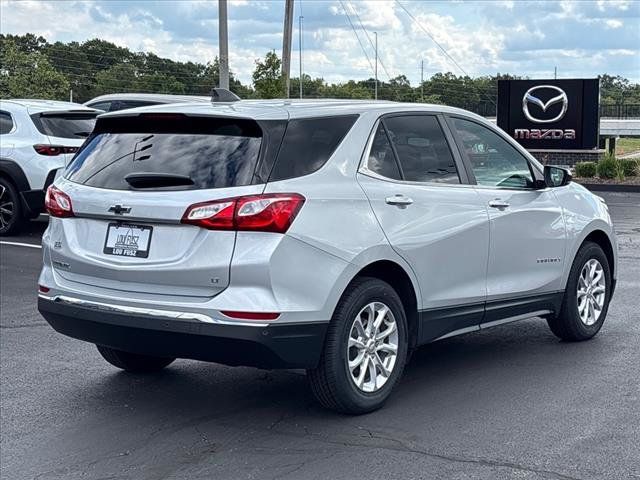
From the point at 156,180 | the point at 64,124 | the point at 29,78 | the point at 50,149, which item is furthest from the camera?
the point at 29,78

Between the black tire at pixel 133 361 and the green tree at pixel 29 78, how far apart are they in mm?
41780

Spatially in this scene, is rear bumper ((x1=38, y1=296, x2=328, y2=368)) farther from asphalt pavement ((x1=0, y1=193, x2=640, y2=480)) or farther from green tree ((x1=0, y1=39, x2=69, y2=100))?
green tree ((x1=0, y1=39, x2=69, y2=100))

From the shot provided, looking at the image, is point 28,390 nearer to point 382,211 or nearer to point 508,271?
point 382,211

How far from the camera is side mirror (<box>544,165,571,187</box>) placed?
24.0 ft

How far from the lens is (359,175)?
230 inches

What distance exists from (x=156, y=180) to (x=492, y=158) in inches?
101

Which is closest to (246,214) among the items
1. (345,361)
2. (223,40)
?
(345,361)

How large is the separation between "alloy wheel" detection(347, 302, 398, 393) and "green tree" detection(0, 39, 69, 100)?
43074 mm

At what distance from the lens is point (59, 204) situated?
6.00 m

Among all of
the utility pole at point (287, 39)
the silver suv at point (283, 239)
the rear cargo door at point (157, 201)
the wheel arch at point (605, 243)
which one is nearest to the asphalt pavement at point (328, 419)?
the silver suv at point (283, 239)

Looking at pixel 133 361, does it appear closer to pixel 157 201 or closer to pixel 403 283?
pixel 157 201

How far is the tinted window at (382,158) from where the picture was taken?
19.7 feet

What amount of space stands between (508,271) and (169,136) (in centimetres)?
254

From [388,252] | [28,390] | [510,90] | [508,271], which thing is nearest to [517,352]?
[508,271]
